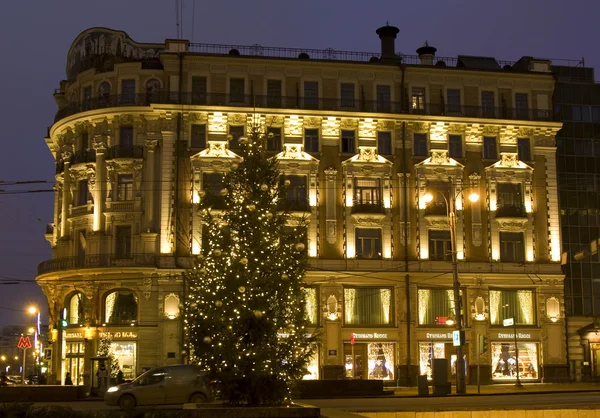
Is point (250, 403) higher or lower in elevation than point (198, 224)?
lower

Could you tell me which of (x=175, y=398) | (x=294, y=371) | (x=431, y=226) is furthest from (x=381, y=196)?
(x=294, y=371)

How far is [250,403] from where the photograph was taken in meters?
21.8

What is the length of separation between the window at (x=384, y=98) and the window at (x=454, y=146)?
4.94 m

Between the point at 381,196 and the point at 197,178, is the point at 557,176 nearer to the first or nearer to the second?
the point at 381,196

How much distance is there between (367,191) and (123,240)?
656 inches

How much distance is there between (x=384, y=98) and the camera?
200 ft

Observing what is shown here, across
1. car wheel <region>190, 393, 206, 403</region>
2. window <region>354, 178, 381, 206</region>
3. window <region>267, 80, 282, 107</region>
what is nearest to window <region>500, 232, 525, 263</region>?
window <region>354, 178, 381, 206</region>

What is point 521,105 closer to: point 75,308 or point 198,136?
point 198,136

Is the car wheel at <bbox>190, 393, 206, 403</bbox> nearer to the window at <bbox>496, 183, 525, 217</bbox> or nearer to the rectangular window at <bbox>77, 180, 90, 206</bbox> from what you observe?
the rectangular window at <bbox>77, 180, 90, 206</bbox>

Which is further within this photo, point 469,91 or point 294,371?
point 469,91

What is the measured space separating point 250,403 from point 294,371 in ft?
4.61

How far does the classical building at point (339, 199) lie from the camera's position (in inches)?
2239

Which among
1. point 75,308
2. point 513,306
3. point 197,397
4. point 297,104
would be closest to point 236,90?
point 297,104

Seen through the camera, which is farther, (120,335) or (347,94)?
(347,94)
